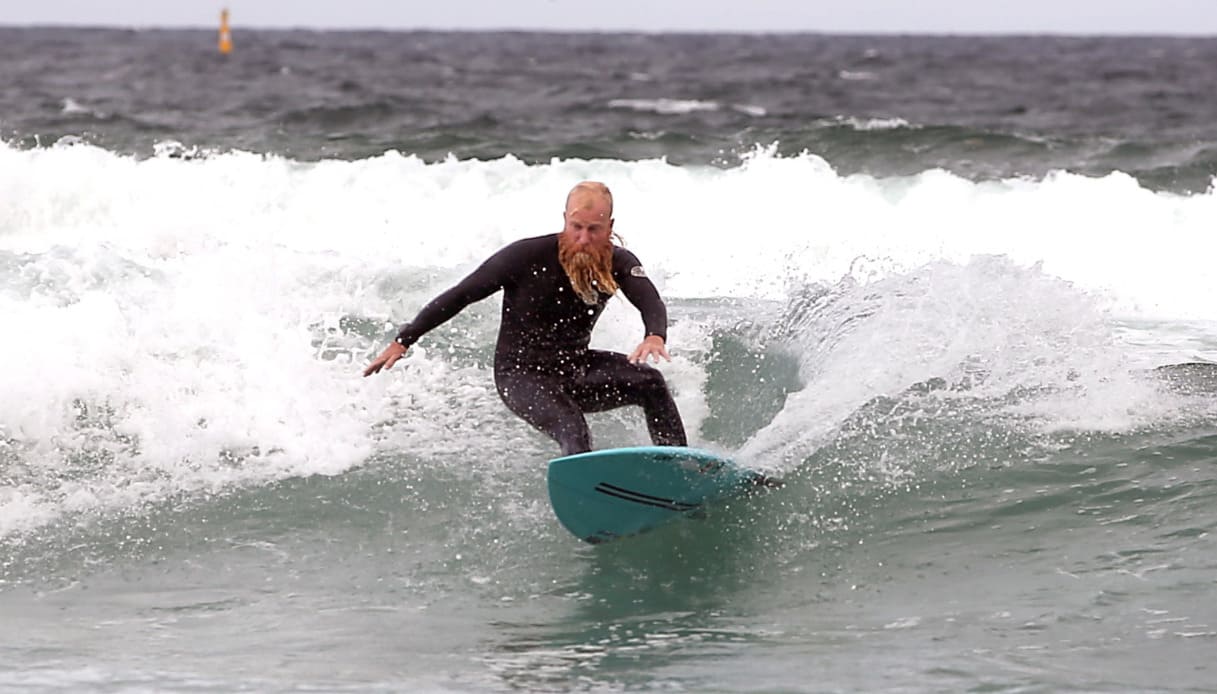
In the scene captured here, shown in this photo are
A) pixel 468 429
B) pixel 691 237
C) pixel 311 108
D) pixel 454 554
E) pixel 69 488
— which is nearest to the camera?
pixel 454 554

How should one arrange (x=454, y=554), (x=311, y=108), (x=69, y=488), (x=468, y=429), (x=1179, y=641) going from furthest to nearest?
(x=311, y=108), (x=468, y=429), (x=69, y=488), (x=454, y=554), (x=1179, y=641)

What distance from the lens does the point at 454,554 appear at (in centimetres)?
612

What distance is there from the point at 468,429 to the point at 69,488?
1.79 metres

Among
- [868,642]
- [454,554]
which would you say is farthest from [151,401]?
[868,642]

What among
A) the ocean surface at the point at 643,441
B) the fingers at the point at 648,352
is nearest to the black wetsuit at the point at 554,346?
the fingers at the point at 648,352

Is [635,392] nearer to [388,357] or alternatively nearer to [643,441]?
[388,357]

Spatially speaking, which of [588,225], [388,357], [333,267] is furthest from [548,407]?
[333,267]

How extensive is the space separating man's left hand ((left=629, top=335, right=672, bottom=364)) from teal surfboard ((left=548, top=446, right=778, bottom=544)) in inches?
13.9

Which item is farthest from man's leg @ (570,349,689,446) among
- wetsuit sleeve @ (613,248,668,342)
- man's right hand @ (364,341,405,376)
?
man's right hand @ (364,341,405,376)

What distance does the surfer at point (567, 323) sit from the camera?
5844mm

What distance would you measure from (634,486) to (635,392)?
1.58ft

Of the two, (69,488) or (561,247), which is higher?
(561,247)

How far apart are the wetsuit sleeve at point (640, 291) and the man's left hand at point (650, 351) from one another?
0.41 feet

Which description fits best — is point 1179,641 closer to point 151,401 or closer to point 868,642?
point 868,642
